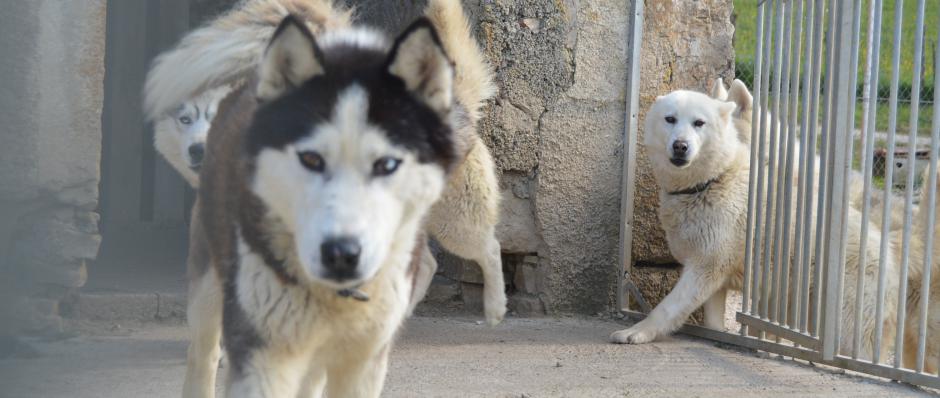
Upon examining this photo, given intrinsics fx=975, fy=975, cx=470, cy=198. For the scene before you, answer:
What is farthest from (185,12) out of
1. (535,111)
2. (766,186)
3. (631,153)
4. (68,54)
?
(766,186)

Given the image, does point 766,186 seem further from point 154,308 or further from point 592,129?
point 154,308

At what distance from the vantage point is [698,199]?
18.5ft

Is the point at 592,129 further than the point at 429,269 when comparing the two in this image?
Yes

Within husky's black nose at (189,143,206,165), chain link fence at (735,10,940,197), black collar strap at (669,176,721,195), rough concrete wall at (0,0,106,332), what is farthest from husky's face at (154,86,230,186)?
chain link fence at (735,10,940,197)

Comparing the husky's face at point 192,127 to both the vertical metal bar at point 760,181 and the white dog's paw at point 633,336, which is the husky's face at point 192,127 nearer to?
the white dog's paw at point 633,336

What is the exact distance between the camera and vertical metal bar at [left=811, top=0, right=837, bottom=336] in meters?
4.69

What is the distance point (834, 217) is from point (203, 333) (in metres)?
3.00

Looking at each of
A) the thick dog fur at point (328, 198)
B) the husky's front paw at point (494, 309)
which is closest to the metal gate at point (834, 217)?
the husky's front paw at point (494, 309)

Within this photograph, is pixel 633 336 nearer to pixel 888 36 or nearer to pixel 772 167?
pixel 772 167

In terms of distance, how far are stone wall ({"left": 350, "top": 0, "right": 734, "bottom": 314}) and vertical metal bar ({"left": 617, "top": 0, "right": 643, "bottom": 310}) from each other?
2.1 inches

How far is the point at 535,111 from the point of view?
5.77 meters

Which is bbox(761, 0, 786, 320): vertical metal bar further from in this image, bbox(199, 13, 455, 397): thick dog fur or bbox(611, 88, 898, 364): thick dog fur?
bbox(199, 13, 455, 397): thick dog fur

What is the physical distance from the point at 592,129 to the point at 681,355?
4.93 feet

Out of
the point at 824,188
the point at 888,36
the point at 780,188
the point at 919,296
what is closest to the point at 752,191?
the point at 780,188
